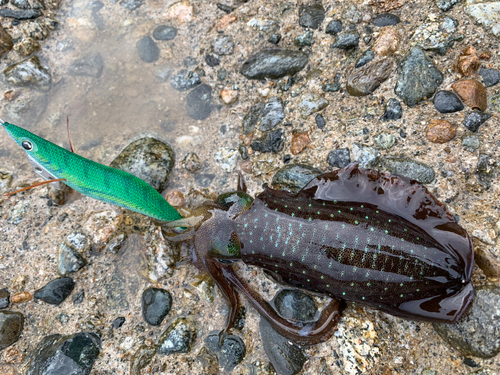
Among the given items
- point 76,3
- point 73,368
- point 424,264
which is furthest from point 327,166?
point 76,3

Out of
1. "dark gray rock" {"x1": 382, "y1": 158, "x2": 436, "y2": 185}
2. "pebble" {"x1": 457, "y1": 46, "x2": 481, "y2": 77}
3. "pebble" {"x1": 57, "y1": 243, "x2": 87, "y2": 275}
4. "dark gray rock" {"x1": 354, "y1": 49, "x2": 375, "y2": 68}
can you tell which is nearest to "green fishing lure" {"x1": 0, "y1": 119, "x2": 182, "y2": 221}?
"pebble" {"x1": 57, "y1": 243, "x2": 87, "y2": 275}

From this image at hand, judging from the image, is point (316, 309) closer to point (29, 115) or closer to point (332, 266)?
point (332, 266)

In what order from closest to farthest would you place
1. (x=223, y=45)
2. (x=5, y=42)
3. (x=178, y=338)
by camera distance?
(x=178, y=338) < (x=223, y=45) < (x=5, y=42)

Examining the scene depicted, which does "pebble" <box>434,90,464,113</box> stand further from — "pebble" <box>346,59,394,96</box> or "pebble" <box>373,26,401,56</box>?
"pebble" <box>373,26,401,56</box>

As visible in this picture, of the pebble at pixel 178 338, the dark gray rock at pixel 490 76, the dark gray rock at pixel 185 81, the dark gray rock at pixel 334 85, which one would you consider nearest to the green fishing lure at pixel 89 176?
the pebble at pixel 178 338

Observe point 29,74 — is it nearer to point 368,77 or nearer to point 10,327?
point 10,327

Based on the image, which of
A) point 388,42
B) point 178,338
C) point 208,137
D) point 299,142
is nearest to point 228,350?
point 178,338
